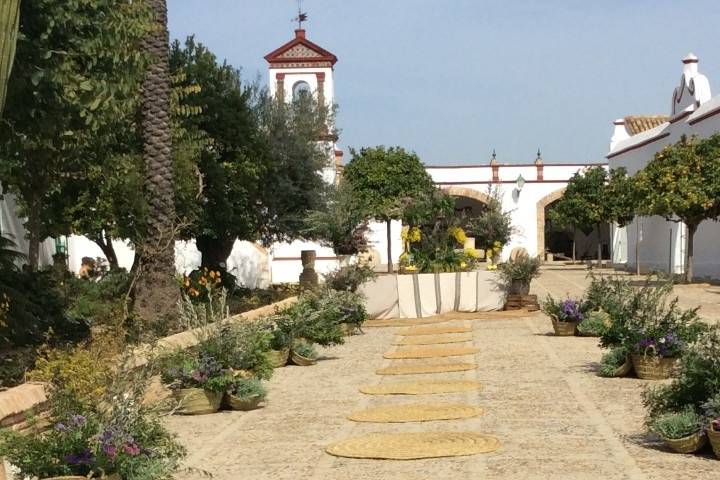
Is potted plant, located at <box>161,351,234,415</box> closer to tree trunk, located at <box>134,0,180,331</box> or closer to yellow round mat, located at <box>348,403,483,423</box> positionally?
yellow round mat, located at <box>348,403,483,423</box>

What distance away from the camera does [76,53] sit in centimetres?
1034

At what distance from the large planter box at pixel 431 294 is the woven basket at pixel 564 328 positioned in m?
5.03

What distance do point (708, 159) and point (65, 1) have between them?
21383 mm

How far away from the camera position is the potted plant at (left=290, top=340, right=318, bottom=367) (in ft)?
44.9

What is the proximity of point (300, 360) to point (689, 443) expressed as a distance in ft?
23.4

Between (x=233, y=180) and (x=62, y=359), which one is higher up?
(x=233, y=180)

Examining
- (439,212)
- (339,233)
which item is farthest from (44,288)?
(339,233)

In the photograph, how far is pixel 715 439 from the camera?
23.3 ft

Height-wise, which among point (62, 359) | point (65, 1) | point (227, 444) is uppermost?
point (65, 1)

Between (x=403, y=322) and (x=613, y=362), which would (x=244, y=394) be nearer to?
(x=613, y=362)

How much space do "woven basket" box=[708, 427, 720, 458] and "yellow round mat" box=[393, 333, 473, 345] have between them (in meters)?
8.81

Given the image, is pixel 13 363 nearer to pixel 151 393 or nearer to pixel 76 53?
pixel 151 393

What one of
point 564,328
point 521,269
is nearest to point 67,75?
point 564,328

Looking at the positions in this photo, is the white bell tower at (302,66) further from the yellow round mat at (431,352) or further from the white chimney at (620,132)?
the yellow round mat at (431,352)
